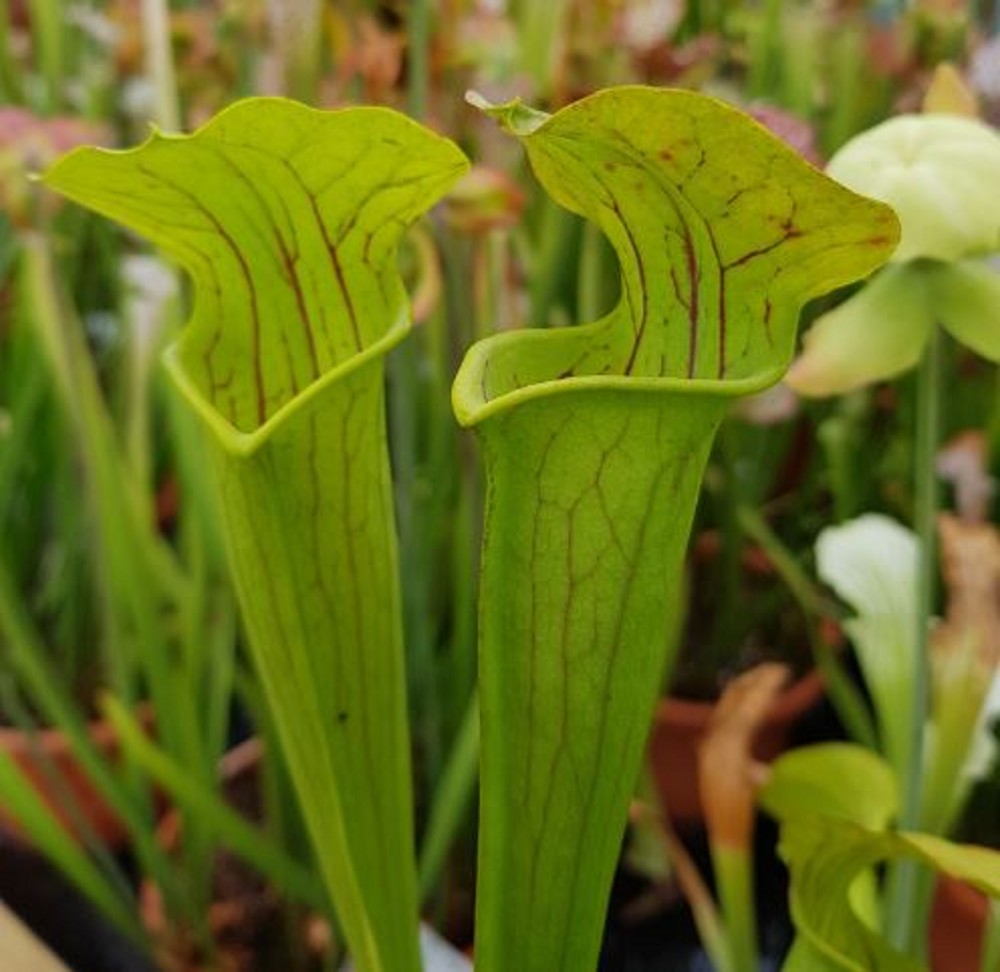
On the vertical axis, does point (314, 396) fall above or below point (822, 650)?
above

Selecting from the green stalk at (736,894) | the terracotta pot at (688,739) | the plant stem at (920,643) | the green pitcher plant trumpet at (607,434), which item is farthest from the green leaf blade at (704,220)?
the terracotta pot at (688,739)

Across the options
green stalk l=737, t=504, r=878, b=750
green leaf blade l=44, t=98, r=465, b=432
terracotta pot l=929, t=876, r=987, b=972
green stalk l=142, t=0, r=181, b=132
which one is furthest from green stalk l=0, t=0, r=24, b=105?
terracotta pot l=929, t=876, r=987, b=972

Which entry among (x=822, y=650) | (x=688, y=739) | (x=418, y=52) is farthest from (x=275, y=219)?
(x=688, y=739)

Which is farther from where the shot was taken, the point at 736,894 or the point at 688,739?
the point at 688,739

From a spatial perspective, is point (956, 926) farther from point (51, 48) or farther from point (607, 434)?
point (51, 48)

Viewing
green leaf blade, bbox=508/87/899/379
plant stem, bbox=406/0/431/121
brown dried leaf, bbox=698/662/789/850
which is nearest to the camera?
green leaf blade, bbox=508/87/899/379

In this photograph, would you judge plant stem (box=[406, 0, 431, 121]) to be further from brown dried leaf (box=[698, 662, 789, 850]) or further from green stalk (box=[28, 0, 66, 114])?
green stalk (box=[28, 0, 66, 114])

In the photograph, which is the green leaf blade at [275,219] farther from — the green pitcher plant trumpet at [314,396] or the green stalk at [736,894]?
the green stalk at [736,894]
